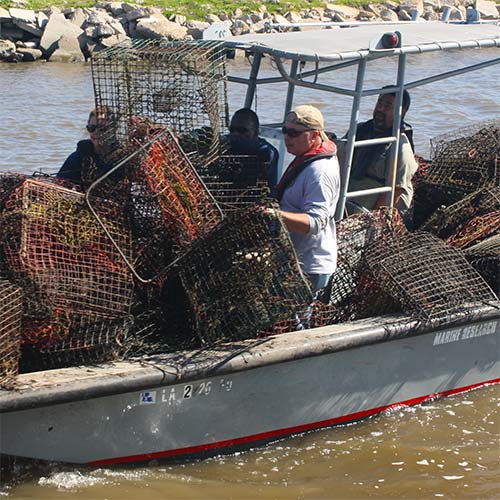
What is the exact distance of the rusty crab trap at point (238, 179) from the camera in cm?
623

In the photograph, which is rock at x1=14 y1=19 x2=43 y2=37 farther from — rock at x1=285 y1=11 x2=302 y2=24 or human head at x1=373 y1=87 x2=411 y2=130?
human head at x1=373 y1=87 x2=411 y2=130

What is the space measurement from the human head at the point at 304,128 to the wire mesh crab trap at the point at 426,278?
919mm

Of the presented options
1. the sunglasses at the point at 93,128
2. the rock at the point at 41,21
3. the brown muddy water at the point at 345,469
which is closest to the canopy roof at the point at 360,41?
Result: the sunglasses at the point at 93,128

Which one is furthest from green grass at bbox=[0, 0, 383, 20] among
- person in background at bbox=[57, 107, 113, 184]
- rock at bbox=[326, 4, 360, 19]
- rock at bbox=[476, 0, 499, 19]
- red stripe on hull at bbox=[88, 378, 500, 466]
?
red stripe on hull at bbox=[88, 378, 500, 466]

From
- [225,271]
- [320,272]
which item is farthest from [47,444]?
[320,272]

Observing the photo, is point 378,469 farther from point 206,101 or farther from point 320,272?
point 206,101

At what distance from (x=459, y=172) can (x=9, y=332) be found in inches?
149

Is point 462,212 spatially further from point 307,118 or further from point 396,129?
point 307,118

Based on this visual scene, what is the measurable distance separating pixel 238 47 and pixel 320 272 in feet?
6.17

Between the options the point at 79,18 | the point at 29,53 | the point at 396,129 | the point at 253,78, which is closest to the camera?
the point at 396,129

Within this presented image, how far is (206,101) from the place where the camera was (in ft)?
20.6

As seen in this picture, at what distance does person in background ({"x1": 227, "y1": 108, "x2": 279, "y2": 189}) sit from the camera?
6.45 m

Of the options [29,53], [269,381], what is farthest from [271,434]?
[29,53]

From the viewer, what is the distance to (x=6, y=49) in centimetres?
2434
